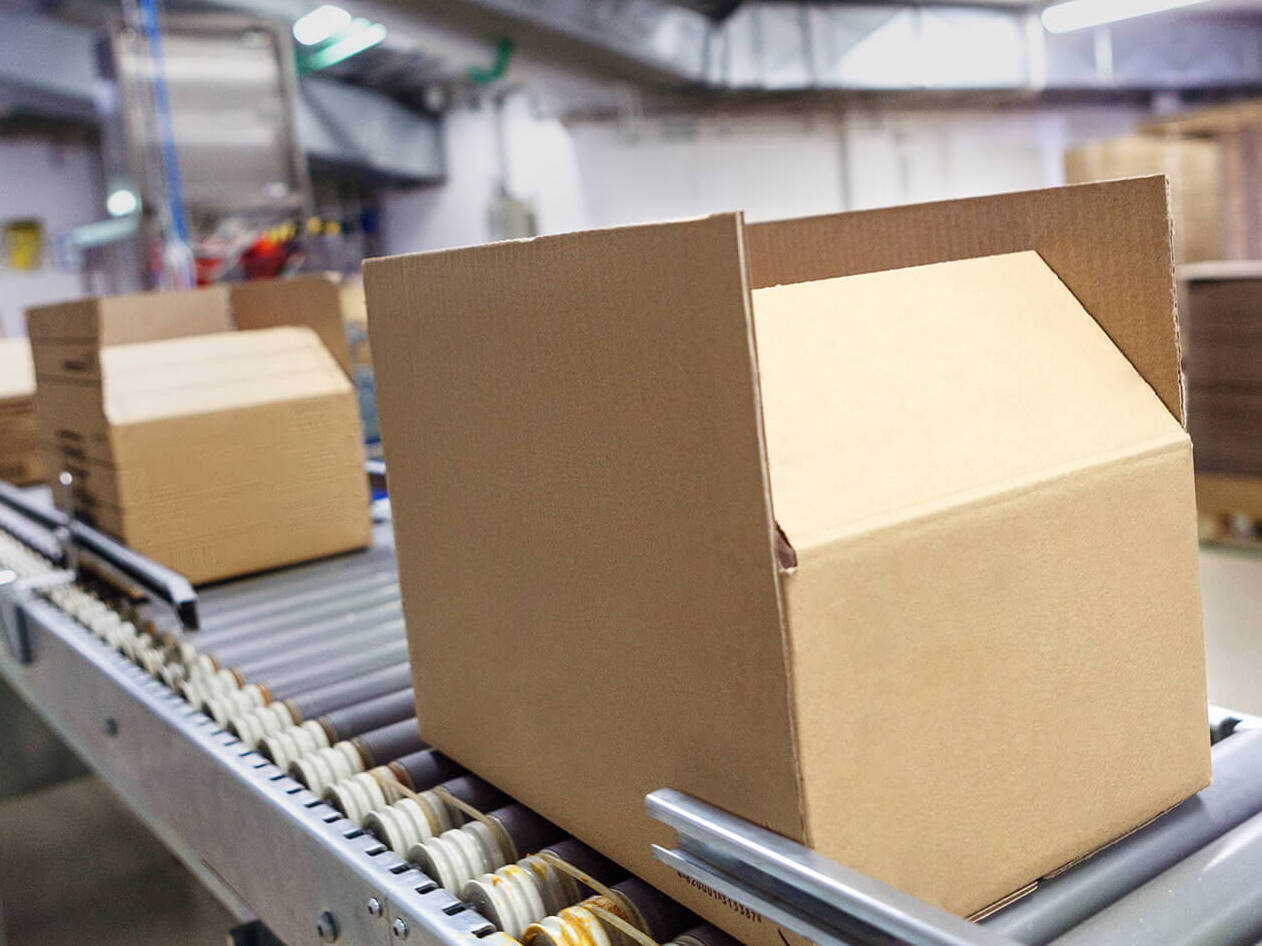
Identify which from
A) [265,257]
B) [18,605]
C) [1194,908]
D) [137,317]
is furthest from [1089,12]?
[1194,908]

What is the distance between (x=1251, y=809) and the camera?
781 millimetres

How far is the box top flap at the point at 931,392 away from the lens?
599 mm

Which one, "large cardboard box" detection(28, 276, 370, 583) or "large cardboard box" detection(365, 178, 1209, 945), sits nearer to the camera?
"large cardboard box" detection(365, 178, 1209, 945)

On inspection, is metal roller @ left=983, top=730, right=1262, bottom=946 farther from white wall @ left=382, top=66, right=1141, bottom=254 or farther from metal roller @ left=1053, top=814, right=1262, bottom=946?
white wall @ left=382, top=66, right=1141, bottom=254

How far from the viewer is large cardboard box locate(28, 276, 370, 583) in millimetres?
1536

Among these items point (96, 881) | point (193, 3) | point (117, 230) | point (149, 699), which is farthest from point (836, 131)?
point (149, 699)

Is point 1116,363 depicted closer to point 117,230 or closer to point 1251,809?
point 1251,809

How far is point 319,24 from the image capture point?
6160 mm

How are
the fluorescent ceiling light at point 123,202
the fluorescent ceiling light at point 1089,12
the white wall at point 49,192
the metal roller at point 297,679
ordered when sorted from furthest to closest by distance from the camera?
the white wall at point 49,192, the fluorescent ceiling light at point 1089,12, the fluorescent ceiling light at point 123,202, the metal roller at point 297,679

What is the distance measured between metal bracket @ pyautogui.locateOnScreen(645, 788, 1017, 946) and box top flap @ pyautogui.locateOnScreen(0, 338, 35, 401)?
94.6 inches

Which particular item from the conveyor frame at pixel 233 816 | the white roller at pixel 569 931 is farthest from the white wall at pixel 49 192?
the white roller at pixel 569 931

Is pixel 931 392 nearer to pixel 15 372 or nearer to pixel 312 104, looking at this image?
pixel 15 372

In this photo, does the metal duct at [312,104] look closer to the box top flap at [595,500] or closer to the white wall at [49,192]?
the white wall at [49,192]

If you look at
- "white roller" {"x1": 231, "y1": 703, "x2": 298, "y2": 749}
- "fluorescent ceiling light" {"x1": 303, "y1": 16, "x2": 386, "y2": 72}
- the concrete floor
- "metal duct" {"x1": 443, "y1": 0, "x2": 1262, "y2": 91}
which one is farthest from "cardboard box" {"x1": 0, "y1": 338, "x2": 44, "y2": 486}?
"fluorescent ceiling light" {"x1": 303, "y1": 16, "x2": 386, "y2": 72}
